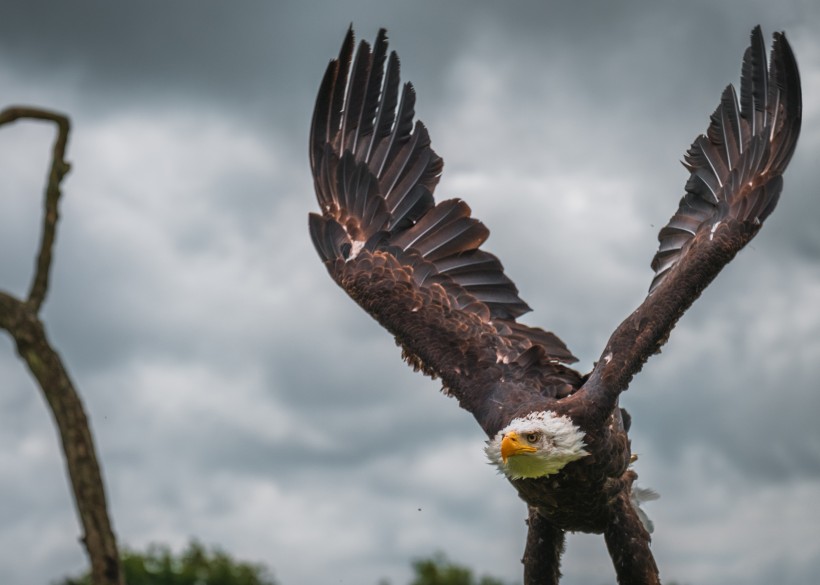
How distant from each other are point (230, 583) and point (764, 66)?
57.5ft

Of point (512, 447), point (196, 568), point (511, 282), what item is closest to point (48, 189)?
point (512, 447)

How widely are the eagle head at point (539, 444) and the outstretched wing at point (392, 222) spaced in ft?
4.57

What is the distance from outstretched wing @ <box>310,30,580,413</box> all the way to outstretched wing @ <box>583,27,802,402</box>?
1193mm

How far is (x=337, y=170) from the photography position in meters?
10.2

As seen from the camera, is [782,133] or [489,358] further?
[782,133]

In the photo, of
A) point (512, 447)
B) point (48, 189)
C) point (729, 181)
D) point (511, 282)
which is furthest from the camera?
point (511, 282)

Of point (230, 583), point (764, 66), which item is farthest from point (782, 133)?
point (230, 583)

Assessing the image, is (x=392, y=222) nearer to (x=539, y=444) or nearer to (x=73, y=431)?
(x=539, y=444)

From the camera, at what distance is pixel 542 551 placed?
886cm

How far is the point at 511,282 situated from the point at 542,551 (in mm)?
2253

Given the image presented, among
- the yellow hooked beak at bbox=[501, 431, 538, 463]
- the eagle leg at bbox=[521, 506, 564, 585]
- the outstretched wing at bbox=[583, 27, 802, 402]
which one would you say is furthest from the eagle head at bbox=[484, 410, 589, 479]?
the eagle leg at bbox=[521, 506, 564, 585]

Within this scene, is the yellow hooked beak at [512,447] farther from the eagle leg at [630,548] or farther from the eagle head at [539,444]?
the eagle leg at [630,548]

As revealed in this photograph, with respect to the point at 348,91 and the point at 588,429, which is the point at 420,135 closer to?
the point at 348,91

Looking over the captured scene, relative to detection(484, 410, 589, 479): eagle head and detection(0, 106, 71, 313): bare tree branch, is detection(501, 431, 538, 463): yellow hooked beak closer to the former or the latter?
detection(484, 410, 589, 479): eagle head
